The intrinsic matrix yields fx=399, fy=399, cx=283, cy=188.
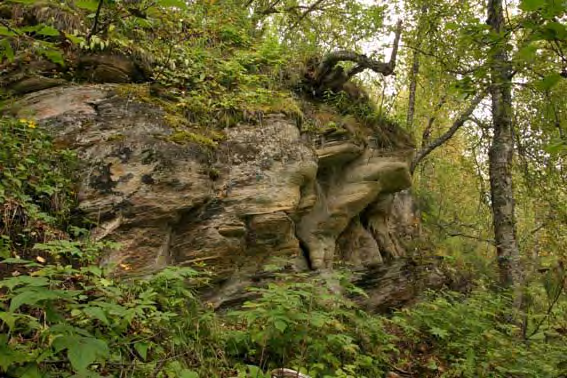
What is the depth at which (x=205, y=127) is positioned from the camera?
6.15 meters

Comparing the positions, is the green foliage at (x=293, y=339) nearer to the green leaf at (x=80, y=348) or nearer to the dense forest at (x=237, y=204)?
the dense forest at (x=237, y=204)

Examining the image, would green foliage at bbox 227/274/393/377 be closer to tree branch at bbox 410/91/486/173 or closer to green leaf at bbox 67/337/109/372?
green leaf at bbox 67/337/109/372

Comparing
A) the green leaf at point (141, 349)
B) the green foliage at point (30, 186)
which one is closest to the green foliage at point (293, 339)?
the green leaf at point (141, 349)

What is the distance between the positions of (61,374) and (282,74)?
20.6ft

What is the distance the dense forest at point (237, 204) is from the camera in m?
2.79

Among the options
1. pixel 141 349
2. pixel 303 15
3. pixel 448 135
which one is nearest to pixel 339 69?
pixel 303 15

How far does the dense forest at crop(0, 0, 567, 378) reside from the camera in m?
2.79

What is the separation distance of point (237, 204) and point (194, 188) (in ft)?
2.15

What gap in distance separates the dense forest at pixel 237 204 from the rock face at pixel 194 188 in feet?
0.14

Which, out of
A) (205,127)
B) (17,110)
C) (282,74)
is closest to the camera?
(17,110)

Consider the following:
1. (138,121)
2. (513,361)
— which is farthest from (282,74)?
(513,361)

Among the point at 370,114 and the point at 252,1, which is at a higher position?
the point at 252,1

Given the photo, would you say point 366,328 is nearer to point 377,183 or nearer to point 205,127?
point 377,183

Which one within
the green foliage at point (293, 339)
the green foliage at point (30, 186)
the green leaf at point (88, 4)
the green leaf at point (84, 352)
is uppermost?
the green leaf at point (88, 4)
